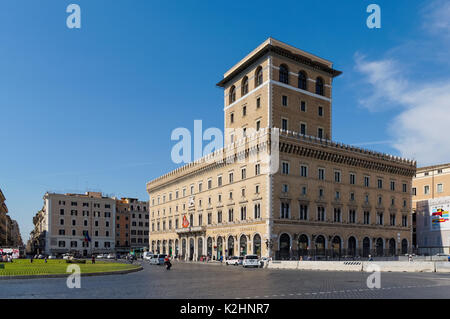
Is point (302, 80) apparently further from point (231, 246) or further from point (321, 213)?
point (231, 246)

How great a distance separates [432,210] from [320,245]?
2783cm

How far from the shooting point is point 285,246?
5969cm

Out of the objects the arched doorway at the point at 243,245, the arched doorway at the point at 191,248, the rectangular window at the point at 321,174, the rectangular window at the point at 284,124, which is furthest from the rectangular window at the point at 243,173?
the arched doorway at the point at 191,248

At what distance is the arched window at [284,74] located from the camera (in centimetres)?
6806

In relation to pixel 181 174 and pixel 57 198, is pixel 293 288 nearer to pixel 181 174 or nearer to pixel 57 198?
pixel 181 174

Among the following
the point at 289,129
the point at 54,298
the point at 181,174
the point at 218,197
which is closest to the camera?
the point at 54,298

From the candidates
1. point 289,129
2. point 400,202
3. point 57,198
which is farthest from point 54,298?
point 57,198

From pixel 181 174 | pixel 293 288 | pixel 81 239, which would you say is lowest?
pixel 81 239

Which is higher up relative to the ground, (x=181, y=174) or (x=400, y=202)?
(x=181, y=174)

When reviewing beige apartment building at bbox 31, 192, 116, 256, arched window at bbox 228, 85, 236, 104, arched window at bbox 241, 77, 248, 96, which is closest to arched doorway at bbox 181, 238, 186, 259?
arched window at bbox 228, 85, 236, 104

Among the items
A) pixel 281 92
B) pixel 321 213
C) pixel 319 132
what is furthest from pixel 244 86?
pixel 321 213

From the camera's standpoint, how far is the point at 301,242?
61.5 metres
